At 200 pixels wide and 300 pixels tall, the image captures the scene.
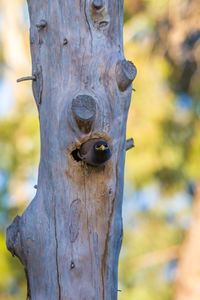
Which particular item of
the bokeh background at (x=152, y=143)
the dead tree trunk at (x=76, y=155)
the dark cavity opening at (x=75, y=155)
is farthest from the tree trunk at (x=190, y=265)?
the dark cavity opening at (x=75, y=155)

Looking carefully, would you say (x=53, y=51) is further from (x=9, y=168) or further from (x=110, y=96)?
(x=9, y=168)

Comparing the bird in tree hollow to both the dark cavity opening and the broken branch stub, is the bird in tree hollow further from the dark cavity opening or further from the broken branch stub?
the broken branch stub

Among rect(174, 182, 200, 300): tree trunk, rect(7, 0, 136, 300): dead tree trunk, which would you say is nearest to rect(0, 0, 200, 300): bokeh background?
rect(174, 182, 200, 300): tree trunk

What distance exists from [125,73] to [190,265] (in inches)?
187

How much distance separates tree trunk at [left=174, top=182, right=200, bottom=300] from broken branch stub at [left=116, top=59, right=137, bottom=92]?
4.60 m

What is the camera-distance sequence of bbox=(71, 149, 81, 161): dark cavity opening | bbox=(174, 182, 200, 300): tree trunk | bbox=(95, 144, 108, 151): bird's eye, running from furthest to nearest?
bbox=(174, 182, 200, 300): tree trunk
bbox=(71, 149, 81, 161): dark cavity opening
bbox=(95, 144, 108, 151): bird's eye

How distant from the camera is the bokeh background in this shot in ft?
21.1

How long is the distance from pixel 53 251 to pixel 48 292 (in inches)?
7.5

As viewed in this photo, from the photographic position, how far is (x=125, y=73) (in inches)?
95.3

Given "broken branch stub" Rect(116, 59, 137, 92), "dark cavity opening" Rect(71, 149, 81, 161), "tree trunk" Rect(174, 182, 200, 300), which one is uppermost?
"tree trunk" Rect(174, 182, 200, 300)

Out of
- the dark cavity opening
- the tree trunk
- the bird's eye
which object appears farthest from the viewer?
the tree trunk

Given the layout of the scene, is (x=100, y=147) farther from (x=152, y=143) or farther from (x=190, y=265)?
(x=190, y=265)

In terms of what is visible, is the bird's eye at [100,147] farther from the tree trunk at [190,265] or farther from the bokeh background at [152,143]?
the tree trunk at [190,265]

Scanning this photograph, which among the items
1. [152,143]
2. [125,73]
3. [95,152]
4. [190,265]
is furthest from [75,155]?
[190,265]
